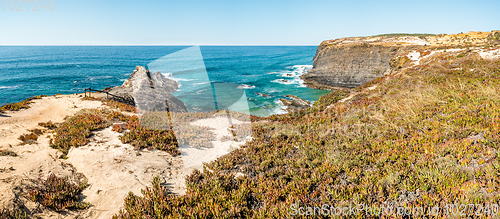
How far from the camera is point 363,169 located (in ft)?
21.0

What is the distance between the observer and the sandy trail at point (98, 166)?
5285 millimetres

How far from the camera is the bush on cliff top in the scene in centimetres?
477

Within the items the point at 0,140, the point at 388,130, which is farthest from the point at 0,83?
the point at 388,130

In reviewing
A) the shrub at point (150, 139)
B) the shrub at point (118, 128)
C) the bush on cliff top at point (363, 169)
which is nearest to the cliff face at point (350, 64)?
the bush on cliff top at point (363, 169)

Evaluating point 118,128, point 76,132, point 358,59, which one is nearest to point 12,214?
point 76,132

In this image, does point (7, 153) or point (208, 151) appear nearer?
point (7, 153)

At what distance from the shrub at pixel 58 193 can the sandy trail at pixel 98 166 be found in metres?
0.15

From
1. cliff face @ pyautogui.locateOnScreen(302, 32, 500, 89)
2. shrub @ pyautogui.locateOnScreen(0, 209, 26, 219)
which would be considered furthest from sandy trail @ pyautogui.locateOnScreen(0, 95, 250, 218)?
cliff face @ pyautogui.locateOnScreen(302, 32, 500, 89)

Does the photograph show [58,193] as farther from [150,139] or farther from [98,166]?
[150,139]

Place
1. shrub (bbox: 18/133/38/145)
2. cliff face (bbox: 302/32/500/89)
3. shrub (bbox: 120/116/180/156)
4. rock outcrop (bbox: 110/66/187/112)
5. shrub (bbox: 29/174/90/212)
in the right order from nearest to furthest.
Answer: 1. shrub (bbox: 29/174/90/212)
2. shrub (bbox: 18/133/38/145)
3. shrub (bbox: 120/116/180/156)
4. rock outcrop (bbox: 110/66/187/112)
5. cliff face (bbox: 302/32/500/89)

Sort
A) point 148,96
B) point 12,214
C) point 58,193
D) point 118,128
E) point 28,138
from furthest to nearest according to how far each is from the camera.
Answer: point 148,96
point 118,128
point 28,138
point 58,193
point 12,214

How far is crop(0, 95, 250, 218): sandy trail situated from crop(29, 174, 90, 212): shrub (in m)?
0.15

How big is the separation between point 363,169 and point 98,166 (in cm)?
962

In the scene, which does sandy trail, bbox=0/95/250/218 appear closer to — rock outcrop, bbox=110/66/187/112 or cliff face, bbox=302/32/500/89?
rock outcrop, bbox=110/66/187/112
